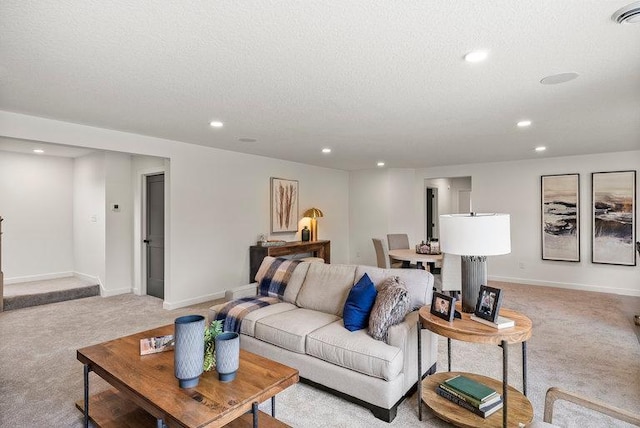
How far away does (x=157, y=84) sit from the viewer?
8.84ft

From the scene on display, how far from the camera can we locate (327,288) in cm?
322

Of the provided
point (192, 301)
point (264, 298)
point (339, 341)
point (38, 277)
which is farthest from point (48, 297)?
point (339, 341)

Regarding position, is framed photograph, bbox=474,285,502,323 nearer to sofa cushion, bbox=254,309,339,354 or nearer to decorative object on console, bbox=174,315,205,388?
sofa cushion, bbox=254,309,339,354

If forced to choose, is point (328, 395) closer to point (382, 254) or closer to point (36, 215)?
point (382, 254)

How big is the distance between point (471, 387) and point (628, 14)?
226 centimetres

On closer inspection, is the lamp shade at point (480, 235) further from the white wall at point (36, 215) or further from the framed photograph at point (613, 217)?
the white wall at point (36, 215)

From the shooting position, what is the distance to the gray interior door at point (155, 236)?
555 cm

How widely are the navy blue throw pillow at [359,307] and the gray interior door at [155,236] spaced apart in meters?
3.92

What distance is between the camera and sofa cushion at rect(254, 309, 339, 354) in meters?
2.68

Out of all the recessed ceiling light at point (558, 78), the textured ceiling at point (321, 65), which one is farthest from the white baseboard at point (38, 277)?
the recessed ceiling light at point (558, 78)

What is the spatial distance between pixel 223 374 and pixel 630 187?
273 inches

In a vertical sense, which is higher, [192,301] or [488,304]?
[488,304]

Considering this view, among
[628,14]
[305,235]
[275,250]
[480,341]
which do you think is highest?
[628,14]

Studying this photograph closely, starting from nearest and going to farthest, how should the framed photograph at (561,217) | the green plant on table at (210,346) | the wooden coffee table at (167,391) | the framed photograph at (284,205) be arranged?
1. the wooden coffee table at (167,391)
2. the green plant on table at (210,346)
3. the framed photograph at (561,217)
4. the framed photograph at (284,205)
